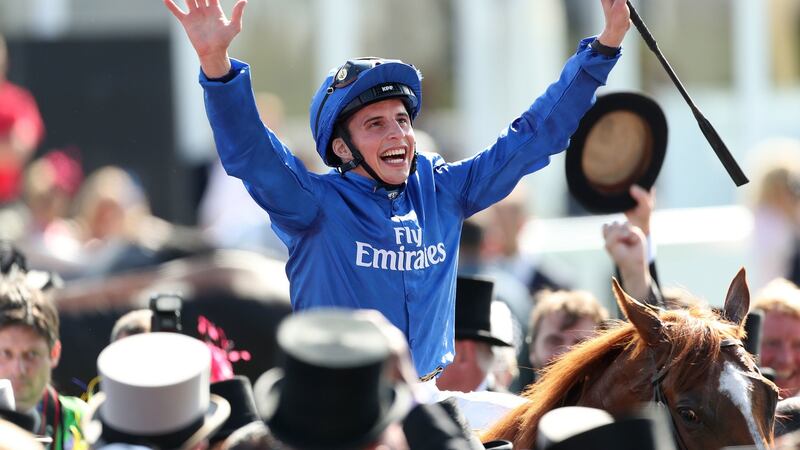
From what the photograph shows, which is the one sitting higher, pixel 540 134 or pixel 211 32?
pixel 211 32

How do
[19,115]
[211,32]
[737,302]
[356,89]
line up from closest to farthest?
1. [211,32]
2. [356,89]
3. [737,302]
4. [19,115]

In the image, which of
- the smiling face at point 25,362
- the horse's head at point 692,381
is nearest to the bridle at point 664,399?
the horse's head at point 692,381

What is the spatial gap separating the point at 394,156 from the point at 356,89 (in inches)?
→ 9.9

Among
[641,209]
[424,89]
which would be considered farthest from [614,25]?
→ [424,89]

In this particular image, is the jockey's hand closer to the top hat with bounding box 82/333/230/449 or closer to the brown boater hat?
the top hat with bounding box 82/333/230/449

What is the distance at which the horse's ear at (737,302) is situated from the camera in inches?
194

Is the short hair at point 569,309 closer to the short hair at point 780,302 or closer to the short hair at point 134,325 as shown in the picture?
the short hair at point 780,302

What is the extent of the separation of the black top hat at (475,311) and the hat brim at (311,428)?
2931mm

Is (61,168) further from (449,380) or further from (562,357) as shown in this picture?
(562,357)

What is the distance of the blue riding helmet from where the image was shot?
4645mm

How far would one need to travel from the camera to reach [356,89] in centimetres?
465

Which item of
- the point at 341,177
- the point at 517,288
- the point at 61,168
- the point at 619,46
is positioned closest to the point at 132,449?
the point at 341,177

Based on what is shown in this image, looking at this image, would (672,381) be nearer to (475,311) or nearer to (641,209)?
(641,209)

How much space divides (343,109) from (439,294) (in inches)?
26.9
